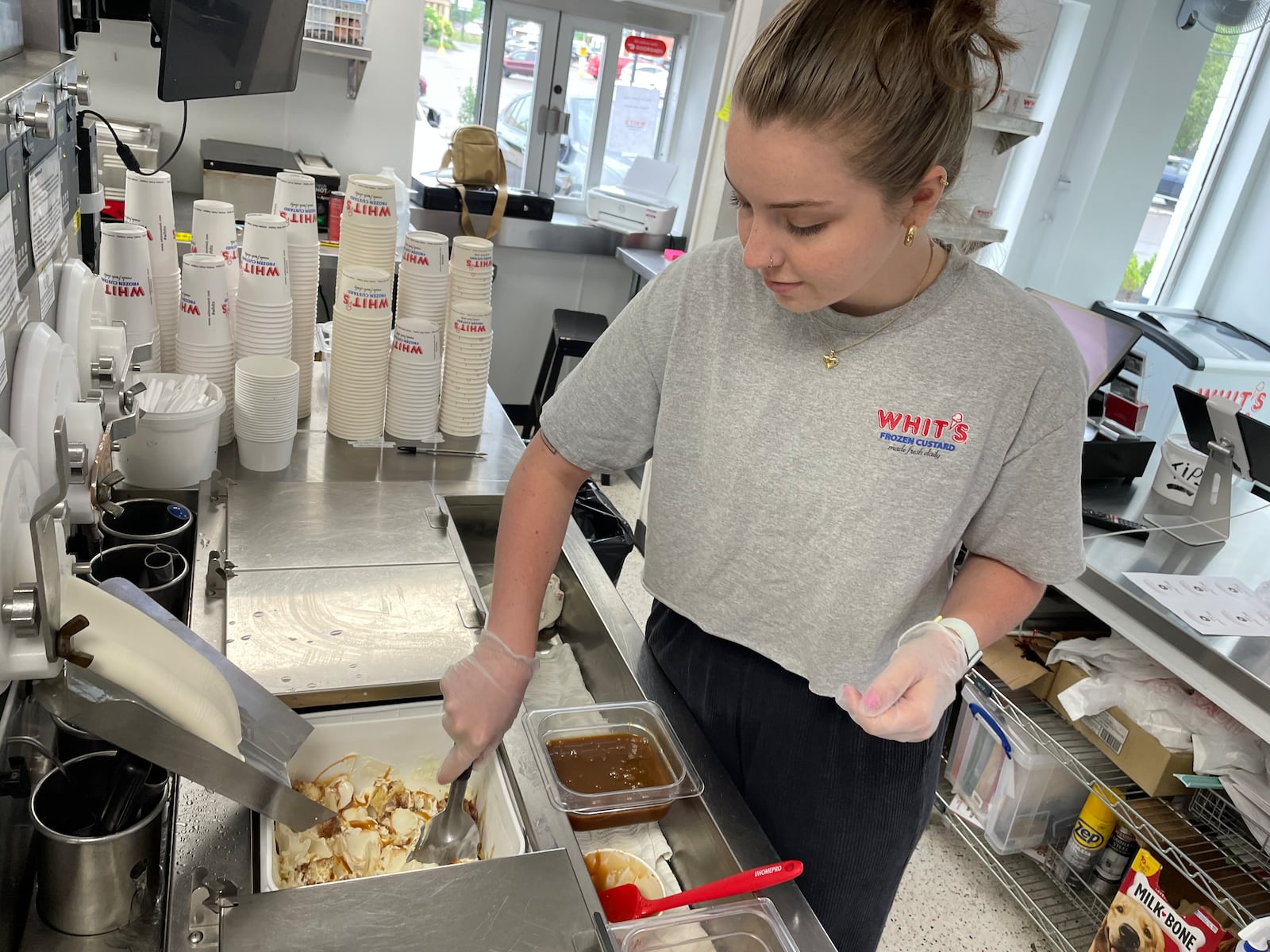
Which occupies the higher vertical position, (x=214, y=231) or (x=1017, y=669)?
(x=214, y=231)

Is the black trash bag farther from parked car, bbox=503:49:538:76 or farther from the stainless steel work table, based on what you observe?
parked car, bbox=503:49:538:76

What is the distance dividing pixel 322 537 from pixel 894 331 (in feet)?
3.27

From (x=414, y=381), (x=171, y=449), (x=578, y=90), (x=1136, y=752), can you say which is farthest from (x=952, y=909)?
(x=578, y=90)

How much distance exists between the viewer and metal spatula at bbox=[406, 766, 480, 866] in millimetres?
1146

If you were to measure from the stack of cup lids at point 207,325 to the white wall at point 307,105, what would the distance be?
2488 millimetres

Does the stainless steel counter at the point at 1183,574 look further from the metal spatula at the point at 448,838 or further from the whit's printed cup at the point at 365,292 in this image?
the whit's printed cup at the point at 365,292

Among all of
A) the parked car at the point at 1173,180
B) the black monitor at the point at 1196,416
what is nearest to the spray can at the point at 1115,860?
the black monitor at the point at 1196,416

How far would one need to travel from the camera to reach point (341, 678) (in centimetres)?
125

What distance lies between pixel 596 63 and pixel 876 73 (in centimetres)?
428

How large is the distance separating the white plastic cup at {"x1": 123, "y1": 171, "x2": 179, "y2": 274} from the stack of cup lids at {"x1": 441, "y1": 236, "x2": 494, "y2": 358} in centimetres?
56

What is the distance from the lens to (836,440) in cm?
118

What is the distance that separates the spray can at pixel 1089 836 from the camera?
2320 millimetres

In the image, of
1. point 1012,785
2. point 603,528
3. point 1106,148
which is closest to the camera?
point 1012,785

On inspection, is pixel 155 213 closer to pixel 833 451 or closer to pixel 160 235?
pixel 160 235
